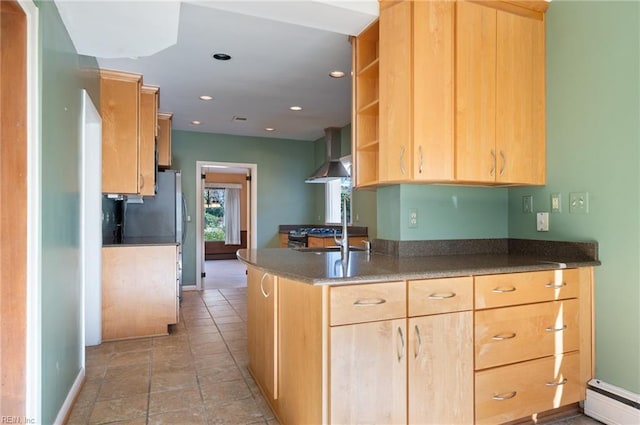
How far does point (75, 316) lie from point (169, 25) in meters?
1.81

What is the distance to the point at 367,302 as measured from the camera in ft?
5.33

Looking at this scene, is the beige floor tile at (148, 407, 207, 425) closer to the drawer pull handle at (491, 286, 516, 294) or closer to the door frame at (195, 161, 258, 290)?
the drawer pull handle at (491, 286, 516, 294)

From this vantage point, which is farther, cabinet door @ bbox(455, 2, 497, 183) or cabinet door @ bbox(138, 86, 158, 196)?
cabinet door @ bbox(138, 86, 158, 196)

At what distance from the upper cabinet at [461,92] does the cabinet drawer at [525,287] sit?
0.58m

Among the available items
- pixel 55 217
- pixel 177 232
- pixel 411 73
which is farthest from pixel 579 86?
pixel 177 232

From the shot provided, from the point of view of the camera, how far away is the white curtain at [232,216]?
34.7 feet

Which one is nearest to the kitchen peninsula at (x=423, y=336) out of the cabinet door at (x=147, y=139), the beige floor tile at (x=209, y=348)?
the beige floor tile at (x=209, y=348)

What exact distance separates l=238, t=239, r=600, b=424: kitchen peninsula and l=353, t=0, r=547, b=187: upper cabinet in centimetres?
53

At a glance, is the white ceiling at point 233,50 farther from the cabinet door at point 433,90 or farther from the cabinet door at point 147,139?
the cabinet door at point 433,90

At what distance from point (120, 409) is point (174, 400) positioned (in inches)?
11.1

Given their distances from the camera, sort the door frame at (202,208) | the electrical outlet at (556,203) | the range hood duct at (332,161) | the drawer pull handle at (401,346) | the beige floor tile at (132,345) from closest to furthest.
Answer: the drawer pull handle at (401,346), the electrical outlet at (556,203), the beige floor tile at (132,345), the range hood duct at (332,161), the door frame at (202,208)

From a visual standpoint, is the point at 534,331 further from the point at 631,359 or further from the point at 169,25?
the point at 169,25

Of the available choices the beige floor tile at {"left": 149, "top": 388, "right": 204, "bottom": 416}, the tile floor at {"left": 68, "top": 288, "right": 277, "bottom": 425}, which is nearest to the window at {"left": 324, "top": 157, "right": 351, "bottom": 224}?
the tile floor at {"left": 68, "top": 288, "right": 277, "bottom": 425}

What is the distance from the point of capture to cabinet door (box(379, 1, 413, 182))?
211 centimetres
